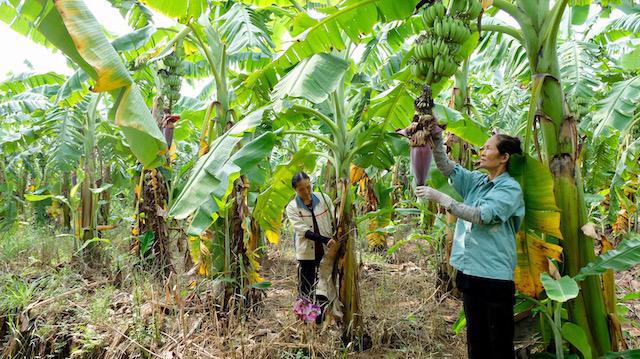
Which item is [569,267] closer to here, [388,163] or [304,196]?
[388,163]

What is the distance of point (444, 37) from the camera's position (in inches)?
64.4

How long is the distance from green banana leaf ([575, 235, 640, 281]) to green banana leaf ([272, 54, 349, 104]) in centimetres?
145

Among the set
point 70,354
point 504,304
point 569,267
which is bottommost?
point 70,354

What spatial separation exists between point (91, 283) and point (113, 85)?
3.22m

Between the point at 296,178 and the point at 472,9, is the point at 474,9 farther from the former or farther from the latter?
the point at 296,178

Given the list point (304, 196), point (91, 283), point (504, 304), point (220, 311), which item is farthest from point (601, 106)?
point (91, 283)

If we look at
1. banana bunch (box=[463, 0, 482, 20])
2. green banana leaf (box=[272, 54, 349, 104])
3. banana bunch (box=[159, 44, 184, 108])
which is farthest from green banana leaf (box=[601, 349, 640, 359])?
banana bunch (box=[159, 44, 184, 108])

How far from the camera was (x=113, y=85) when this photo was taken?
4.84 ft

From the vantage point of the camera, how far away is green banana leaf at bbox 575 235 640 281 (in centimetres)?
177

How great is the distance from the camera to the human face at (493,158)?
6.58 ft

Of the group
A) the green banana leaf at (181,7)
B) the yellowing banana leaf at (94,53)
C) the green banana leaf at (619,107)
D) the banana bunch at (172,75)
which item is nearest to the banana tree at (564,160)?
the green banana leaf at (619,107)

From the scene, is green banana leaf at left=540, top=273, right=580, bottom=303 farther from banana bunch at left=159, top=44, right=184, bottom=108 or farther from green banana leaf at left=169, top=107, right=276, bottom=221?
banana bunch at left=159, top=44, right=184, bottom=108

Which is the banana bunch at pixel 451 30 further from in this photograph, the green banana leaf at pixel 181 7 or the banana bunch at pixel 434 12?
A: the green banana leaf at pixel 181 7

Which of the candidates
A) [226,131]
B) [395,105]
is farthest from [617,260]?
[226,131]
